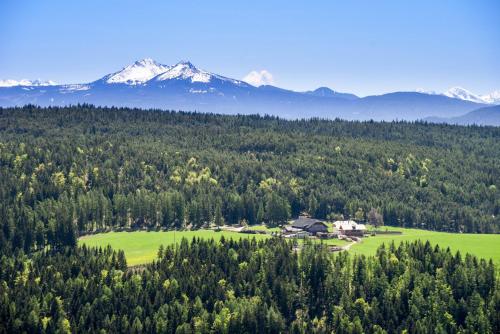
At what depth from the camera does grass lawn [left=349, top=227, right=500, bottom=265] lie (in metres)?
158

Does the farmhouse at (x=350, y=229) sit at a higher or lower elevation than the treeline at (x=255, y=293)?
higher

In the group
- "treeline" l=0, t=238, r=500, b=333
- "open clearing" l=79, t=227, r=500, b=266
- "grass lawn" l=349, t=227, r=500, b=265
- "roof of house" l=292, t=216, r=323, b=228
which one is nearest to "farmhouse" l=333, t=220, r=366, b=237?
"grass lawn" l=349, t=227, r=500, b=265

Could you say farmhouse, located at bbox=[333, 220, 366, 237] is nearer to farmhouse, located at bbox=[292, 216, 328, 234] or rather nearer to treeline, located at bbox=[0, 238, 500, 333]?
farmhouse, located at bbox=[292, 216, 328, 234]

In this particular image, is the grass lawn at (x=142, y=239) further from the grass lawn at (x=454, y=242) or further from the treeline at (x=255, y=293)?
the grass lawn at (x=454, y=242)

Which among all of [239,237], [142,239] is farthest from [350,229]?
[142,239]

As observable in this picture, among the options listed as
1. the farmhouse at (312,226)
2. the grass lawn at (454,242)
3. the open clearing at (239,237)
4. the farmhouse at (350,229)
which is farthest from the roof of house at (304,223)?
the grass lawn at (454,242)

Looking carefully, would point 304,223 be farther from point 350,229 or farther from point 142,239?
point 142,239

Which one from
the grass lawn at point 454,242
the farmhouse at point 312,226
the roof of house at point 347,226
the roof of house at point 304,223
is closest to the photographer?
the grass lawn at point 454,242

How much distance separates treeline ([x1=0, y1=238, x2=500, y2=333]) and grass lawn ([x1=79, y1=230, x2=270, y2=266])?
16.0m

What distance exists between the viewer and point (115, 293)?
4968 inches

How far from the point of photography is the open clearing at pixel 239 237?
159262 millimetres

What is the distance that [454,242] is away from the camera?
172 m

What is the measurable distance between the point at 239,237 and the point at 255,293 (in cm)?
4861

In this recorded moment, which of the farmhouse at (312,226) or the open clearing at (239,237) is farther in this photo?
the farmhouse at (312,226)
